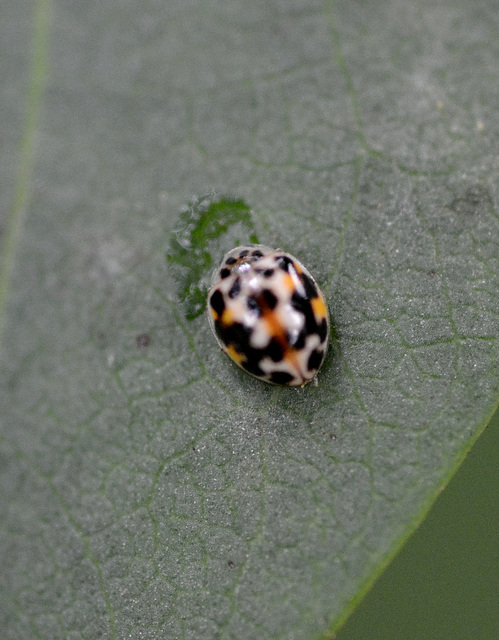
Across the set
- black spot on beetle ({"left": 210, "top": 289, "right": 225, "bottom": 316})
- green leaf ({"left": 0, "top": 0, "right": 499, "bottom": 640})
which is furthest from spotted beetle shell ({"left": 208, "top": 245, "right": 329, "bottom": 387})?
green leaf ({"left": 0, "top": 0, "right": 499, "bottom": 640})

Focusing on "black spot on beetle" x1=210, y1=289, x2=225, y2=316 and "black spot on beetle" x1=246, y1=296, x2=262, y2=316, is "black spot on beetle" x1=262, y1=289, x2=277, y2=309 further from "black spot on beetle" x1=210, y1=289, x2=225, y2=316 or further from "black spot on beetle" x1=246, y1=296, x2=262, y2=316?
"black spot on beetle" x1=210, y1=289, x2=225, y2=316

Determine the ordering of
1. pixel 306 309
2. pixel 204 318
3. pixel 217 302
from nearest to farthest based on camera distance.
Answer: pixel 306 309, pixel 217 302, pixel 204 318

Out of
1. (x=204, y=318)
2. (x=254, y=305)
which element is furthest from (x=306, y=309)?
(x=204, y=318)

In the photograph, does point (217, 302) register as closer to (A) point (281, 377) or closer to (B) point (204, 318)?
(B) point (204, 318)

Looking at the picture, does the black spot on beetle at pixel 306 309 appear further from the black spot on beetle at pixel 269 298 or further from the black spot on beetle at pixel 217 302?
the black spot on beetle at pixel 217 302

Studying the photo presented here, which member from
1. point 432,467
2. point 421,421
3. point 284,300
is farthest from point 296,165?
point 432,467

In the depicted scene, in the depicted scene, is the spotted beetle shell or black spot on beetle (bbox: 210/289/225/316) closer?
the spotted beetle shell

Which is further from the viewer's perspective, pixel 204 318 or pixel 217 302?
pixel 204 318
